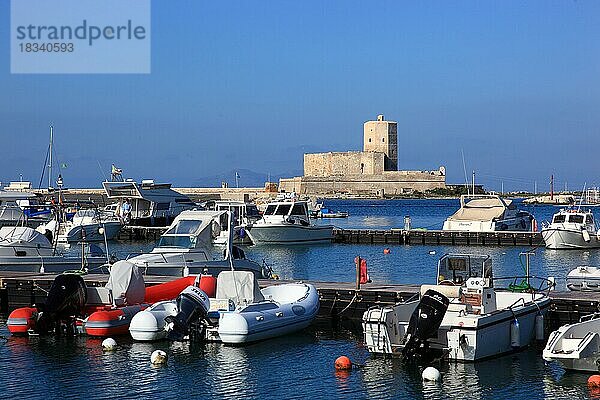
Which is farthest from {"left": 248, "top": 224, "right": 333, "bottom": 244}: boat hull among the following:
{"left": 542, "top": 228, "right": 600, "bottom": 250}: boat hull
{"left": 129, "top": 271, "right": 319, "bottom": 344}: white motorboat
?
{"left": 129, "top": 271, "right": 319, "bottom": 344}: white motorboat

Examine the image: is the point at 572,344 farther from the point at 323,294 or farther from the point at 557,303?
the point at 323,294

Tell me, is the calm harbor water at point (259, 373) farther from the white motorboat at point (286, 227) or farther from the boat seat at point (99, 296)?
the white motorboat at point (286, 227)

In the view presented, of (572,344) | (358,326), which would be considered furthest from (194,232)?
(572,344)

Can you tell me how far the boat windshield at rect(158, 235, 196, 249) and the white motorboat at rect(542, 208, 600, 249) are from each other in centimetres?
2152

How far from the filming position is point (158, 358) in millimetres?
16203

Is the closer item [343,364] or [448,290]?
[343,364]

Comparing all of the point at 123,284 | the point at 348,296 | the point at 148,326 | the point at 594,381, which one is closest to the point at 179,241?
the point at 123,284

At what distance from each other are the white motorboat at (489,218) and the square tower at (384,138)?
303 ft

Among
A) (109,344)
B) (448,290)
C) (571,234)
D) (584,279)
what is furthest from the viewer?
(571,234)

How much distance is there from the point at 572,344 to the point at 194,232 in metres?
13.4

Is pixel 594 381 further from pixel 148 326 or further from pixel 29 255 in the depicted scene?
pixel 29 255

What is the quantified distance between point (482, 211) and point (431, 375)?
38.1 m

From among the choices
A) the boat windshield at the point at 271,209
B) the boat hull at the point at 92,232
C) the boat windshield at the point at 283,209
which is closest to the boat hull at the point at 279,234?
the boat windshield at the point at 283,209

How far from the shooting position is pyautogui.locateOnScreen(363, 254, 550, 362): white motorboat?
15.6m
